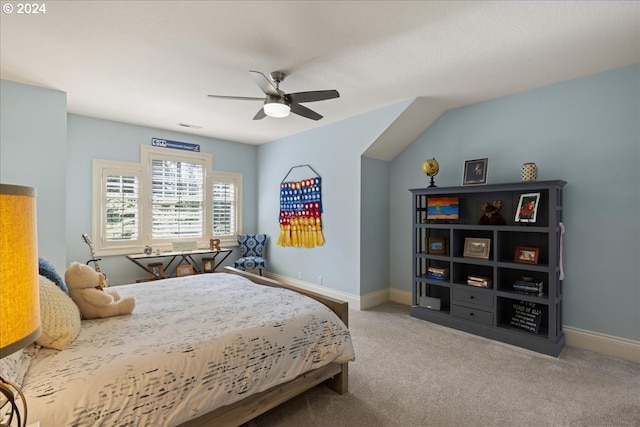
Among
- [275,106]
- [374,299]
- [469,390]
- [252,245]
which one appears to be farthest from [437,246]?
[252,245]

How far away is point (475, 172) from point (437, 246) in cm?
97

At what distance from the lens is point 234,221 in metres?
5.80

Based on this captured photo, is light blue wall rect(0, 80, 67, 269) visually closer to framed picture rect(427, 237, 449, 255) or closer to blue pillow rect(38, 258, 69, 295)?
blue pillow rect(38, 258, 69, 295)

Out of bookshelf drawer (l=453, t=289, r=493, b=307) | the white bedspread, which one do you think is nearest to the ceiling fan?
the white bedspread

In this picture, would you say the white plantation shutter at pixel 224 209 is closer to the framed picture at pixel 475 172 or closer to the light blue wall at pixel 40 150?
the light blue wall at pixel 40 150

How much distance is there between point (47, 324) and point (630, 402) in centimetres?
354

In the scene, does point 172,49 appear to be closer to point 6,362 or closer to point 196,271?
point 6,362

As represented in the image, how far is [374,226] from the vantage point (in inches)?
171

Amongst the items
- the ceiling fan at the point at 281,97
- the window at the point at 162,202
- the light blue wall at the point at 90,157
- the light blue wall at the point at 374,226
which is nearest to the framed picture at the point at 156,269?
the light blue wall at the point at 90,157

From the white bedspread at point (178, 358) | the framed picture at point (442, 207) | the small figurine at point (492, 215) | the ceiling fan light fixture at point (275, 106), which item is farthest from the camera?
the framed picture at point (442, 207)

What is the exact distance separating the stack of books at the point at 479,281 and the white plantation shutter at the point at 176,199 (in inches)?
169

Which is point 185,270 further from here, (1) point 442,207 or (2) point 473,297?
(2) point 473,297

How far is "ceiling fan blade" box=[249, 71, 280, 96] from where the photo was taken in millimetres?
2301

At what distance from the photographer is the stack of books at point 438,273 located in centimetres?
368
